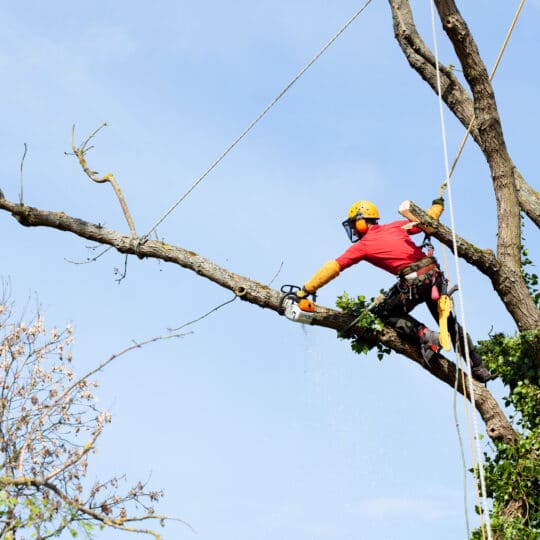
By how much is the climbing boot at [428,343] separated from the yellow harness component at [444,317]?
0.42ft

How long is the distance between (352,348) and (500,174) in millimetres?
2375

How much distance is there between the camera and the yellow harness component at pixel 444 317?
8.32m

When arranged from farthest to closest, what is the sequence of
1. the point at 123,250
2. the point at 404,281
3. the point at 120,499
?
the point at 120,499 → the point at 123,250 → the point at 404,281

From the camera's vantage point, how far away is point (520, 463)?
348 inches

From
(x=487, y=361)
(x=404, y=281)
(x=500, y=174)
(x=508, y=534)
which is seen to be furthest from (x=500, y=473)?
(x=500, y=174)

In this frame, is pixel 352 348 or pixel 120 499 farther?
pixel 120 499

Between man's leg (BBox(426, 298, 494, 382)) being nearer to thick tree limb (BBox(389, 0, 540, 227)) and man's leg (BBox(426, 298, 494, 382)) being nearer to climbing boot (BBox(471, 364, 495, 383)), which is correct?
climbing boot (BBox(471, 364, 495, 383))

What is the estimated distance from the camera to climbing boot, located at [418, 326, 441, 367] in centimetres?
853

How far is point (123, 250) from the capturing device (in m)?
9.46

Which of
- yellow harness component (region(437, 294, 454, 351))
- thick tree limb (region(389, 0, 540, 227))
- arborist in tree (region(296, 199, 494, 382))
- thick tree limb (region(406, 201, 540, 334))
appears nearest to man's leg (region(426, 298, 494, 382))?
arborist in tree (region(296, 199, 494, 382))

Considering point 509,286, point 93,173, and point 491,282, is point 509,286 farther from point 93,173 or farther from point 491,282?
point 93,173

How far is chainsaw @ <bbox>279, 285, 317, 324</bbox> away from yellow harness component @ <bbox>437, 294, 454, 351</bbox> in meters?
1.09

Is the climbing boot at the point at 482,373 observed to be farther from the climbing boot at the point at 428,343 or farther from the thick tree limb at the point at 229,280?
the climbing boot at the point at 428,343

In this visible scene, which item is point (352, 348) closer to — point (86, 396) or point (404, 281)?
point (404, 281)
